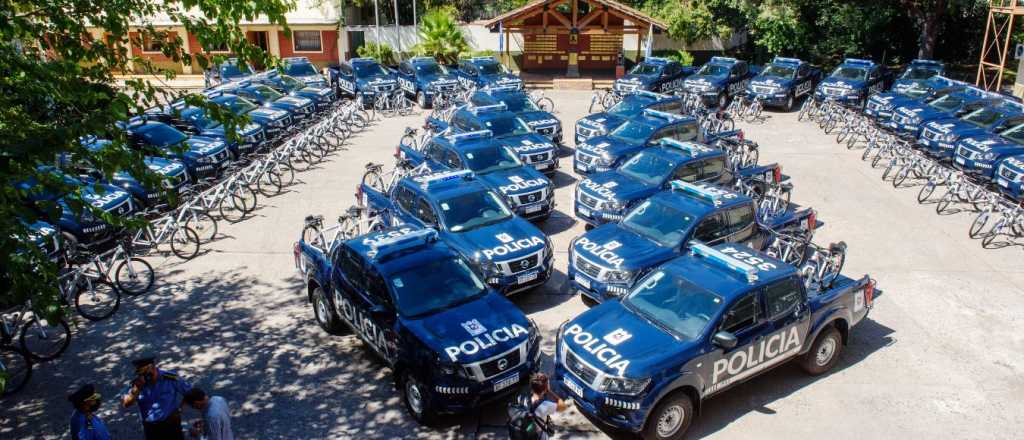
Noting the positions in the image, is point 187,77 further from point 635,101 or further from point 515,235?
point 515,235

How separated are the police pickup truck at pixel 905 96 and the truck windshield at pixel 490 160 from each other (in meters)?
12.4

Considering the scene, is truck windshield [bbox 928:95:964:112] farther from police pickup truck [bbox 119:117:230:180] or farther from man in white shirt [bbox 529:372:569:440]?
police pickup truck [bbox 119:117:230:180]

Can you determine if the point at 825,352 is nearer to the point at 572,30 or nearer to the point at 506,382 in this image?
the point at 506,382

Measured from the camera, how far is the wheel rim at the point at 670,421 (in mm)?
7719

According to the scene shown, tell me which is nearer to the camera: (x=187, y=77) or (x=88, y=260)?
(x=88, y=260)

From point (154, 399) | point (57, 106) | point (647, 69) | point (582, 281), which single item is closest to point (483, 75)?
point (647, 69)

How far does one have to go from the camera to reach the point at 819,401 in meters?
8.75

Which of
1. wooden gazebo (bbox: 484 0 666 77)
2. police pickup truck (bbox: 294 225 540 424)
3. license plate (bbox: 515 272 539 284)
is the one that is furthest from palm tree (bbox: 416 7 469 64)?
police pickup truck (bbox: 294 225 540 424)

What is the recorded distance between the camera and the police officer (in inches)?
276

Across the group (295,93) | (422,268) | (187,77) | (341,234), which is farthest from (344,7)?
(422,268)

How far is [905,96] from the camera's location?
22000 mm

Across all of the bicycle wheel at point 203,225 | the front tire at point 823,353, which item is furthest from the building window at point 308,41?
the front tire at point 823,353

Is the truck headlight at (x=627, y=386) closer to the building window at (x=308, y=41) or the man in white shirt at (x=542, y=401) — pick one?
the man in white shirt at (x=542, y=401)

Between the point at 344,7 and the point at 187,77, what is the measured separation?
28.2 ft
